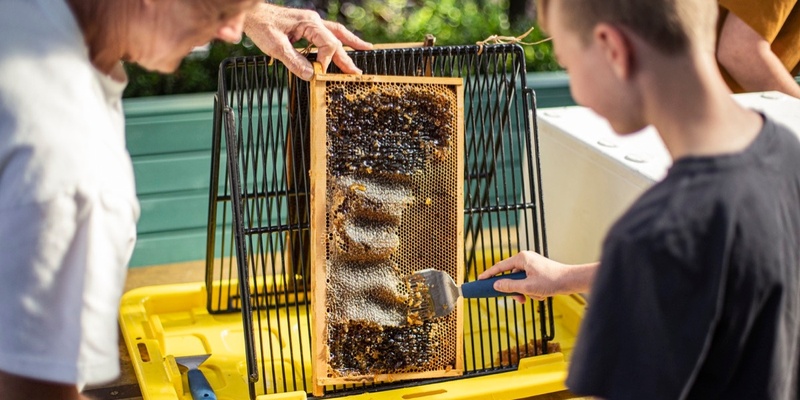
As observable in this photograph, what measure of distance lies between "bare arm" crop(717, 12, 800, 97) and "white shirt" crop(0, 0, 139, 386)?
219 centimetres

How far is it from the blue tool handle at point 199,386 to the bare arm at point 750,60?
1.83 meters

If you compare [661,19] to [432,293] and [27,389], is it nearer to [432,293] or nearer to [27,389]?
[27,389]

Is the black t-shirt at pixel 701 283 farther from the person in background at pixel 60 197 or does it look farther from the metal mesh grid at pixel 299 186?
the metal mesh grid at pixel 299 186

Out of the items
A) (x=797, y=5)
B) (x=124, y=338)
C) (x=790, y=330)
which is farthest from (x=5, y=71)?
(x=797, y=5)

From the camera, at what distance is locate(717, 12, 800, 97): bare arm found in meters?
2.66

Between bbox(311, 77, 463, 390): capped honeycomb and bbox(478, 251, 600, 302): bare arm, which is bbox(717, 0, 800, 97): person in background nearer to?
bbox(311, 77, 463, 390): capped honeycomb

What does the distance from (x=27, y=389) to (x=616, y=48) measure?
780 millimetres

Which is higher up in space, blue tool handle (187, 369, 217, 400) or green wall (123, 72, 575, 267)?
green wall (123, 72, 575, 267)

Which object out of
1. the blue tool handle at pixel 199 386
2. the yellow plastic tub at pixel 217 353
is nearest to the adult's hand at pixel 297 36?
the yellow plastic tub at pixel 217 353

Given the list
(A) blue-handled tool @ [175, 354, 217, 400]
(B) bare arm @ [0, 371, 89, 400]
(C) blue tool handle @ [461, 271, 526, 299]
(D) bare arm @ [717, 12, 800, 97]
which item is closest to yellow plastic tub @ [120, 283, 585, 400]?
(A) blue-handled tool @ [175, 354, 217, 400]

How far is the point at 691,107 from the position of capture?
1048mm

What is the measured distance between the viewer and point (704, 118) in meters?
1.05

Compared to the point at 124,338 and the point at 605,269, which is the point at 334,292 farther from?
the point at 605,269

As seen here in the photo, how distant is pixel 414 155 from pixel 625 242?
1.15m
